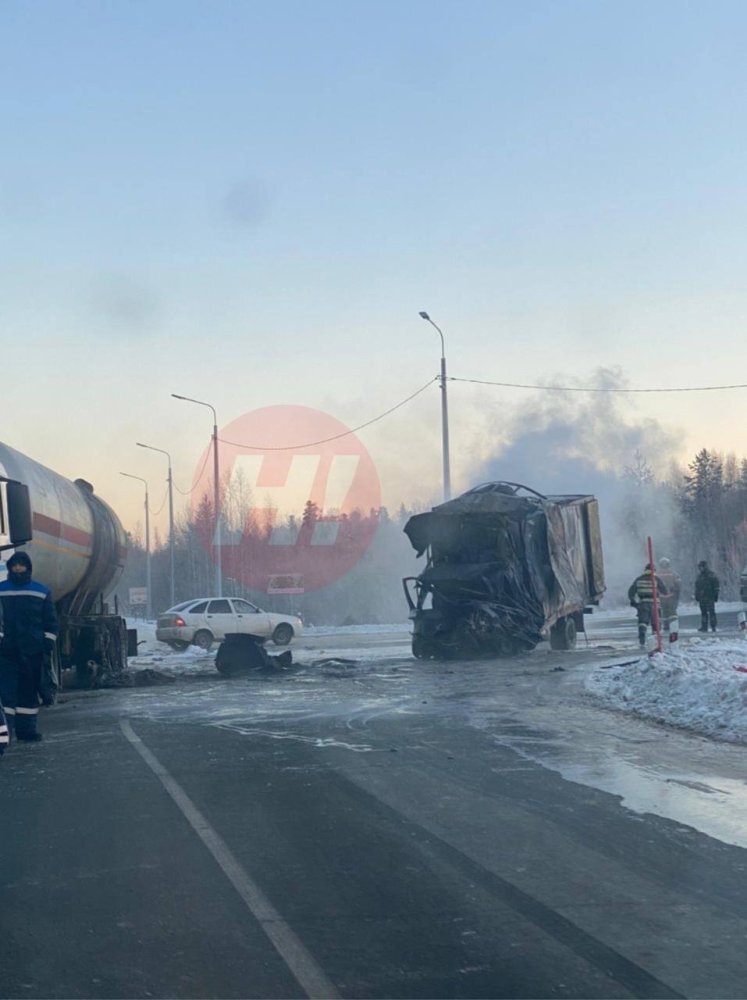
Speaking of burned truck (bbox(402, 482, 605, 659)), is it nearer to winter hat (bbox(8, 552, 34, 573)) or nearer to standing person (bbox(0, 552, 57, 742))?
standing person (bbox(0, 552, 57, 742))

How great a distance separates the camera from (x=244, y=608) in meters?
31.6

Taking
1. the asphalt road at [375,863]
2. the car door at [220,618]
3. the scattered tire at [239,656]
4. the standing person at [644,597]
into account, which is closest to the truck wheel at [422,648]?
the scattered tire at [239,656]

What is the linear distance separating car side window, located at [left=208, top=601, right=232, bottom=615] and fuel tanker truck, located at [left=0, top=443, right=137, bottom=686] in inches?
316

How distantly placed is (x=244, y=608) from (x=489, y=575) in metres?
10.6

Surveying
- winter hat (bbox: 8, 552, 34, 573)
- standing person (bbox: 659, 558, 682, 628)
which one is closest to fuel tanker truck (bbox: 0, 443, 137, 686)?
winter hat (bbox: 8, 552, 34, 573)

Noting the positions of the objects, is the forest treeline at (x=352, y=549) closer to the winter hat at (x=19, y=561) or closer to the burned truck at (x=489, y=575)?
the burned truck at (x=489, y=575)

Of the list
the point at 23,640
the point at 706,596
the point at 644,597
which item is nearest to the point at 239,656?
the point at 644,597

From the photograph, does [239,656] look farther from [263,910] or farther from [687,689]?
[263,910]

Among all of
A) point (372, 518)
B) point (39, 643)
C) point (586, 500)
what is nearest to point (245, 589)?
point (372, 518)

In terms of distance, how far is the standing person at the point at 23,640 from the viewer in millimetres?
10859

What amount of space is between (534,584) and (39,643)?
13953 millimetres

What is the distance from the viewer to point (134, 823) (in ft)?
23.3

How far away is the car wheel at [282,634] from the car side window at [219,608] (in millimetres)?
1817

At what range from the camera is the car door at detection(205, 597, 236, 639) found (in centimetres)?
3044
